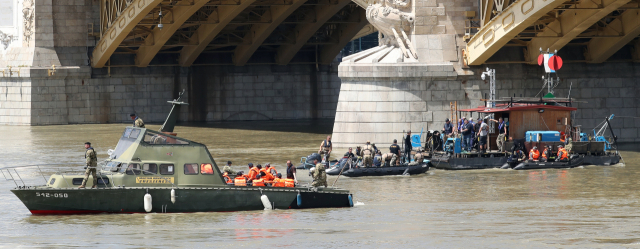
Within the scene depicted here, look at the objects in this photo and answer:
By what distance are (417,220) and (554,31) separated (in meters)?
20.8

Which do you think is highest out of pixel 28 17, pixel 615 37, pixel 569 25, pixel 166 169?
pixel 28 17

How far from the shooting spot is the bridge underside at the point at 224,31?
56.5m

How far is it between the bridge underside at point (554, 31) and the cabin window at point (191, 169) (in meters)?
17.0

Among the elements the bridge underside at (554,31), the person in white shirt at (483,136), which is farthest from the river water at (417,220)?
the bridge underside at (554,31)

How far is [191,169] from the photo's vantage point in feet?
81.7

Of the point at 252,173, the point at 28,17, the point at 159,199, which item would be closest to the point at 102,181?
the point at 159,199

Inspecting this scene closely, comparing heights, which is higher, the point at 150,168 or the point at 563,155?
the point at 150,168

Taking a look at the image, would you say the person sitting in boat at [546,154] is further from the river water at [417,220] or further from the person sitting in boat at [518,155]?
the river water at [417,220]

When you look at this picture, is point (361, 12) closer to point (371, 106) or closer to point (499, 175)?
point (371, 106)

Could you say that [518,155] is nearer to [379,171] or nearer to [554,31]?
[379,171]

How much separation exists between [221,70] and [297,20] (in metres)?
6.55

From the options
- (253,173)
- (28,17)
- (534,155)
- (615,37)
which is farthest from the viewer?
(28,17)

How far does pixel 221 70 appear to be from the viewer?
65.8 m

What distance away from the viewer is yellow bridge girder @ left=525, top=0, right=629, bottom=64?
38.4 meters
